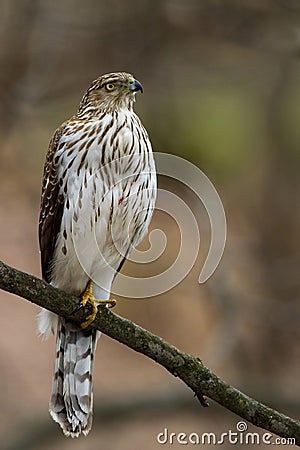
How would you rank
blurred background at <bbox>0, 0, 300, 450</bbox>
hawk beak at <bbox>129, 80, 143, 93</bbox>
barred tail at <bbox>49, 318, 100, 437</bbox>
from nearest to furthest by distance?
hawk beak at <bbox>129, 80, 143, 93</bbox>
barred tail at <bbox>49, 318, 100, 437</bbox>
blurred background at <bbox>0, 0, 300, 450</bbox>

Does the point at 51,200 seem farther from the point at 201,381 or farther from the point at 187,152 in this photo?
the point at 187,152

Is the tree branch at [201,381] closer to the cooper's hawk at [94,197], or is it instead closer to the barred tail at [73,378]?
the cooper's hawk at [94,197]

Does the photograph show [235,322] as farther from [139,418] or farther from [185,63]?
[185,63]

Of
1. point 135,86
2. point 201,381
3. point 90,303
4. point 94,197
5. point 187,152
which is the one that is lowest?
point 201,381

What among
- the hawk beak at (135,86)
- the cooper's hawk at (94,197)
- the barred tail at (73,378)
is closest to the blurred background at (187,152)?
the barred tail at (73,378)

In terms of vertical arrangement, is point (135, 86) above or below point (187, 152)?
below

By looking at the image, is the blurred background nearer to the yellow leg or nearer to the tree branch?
the yellow leg

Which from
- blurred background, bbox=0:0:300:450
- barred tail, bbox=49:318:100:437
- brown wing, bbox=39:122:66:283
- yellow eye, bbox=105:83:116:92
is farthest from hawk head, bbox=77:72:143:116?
blurred background, bbox=0:0:300:450

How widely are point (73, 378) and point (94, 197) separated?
99 cm

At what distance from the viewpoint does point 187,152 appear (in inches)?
247

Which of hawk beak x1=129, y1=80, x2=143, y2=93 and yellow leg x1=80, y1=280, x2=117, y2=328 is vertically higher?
hawk beak x1=129, y1=80, x2=143, y2=93

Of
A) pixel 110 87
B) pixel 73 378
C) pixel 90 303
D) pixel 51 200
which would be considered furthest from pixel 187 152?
pixel 90 303

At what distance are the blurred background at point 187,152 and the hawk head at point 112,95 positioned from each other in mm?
2050

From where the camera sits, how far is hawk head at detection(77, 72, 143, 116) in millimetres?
4023
